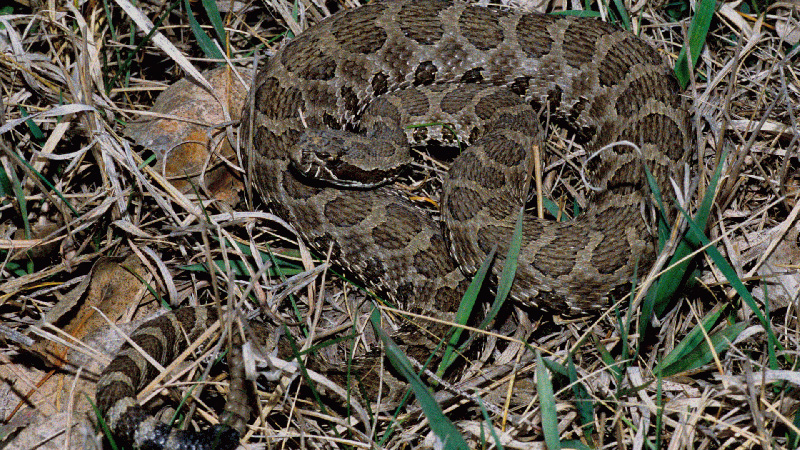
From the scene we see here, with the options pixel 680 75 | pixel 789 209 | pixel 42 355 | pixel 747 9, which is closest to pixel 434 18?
pixel 680 75

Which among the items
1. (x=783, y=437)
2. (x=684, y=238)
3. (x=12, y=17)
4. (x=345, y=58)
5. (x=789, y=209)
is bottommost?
(x=783, y=437)

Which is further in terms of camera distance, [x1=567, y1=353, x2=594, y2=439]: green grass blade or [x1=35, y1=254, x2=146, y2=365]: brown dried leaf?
[x1=35, y1=254, x2=146, y2=365]: brown dried leaf

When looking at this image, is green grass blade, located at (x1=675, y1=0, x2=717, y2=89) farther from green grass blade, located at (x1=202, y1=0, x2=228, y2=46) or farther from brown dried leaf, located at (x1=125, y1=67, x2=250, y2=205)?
green grass blade, located at (x1=202, y1=0, x2=228, y2=46)

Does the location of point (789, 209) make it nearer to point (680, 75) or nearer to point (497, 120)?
point (680, 75)

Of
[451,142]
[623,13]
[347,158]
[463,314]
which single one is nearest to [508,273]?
[463,314]

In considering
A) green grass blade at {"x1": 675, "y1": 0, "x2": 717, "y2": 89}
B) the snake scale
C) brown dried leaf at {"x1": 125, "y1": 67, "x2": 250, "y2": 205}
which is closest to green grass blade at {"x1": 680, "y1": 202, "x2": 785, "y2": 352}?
the snake scale

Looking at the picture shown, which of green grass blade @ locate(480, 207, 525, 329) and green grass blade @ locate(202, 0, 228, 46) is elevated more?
green grass blade @ locate(202, 0, 228, 46)
